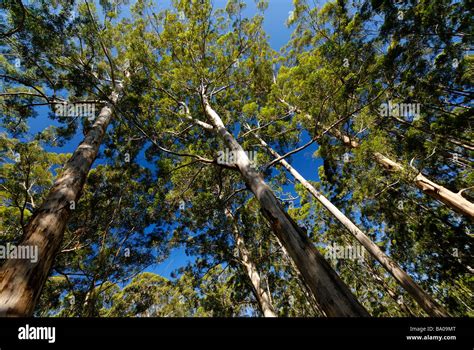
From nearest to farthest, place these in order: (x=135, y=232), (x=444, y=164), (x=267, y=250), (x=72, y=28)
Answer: (x=72, y=28)
(x=444, y=164)
(x=135, y=232)
(x=267, y=250)

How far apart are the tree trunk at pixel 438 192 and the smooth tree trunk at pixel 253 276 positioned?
605 cm

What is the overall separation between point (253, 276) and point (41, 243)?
22.0ft

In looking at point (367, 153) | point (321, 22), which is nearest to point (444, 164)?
point (367, 153)

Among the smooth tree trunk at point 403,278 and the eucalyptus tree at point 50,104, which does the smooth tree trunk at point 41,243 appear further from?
the smooth tree trunk at point 403,278

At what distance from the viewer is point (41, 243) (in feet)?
7.22

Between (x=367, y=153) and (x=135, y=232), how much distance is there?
939 centimetres

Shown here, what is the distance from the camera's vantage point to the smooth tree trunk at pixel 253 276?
664 cm

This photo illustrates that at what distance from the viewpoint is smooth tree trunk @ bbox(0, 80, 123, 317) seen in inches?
68.9

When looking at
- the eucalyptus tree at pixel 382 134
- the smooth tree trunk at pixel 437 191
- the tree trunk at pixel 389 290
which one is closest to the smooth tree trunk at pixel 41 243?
the eucalyptus tree at pixel 382 134

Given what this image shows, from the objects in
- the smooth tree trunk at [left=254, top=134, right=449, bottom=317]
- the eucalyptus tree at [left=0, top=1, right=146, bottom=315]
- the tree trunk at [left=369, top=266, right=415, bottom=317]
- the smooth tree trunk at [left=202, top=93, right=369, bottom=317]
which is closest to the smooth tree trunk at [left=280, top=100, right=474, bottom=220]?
the smooth tree trunk at [left=254, top=134, right=449, bottom=317]

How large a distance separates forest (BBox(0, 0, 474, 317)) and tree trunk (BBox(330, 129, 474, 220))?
0.06 m

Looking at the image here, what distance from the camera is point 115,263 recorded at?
8367 millimetres

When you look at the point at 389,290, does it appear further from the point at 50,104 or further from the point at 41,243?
the point at 50,104
